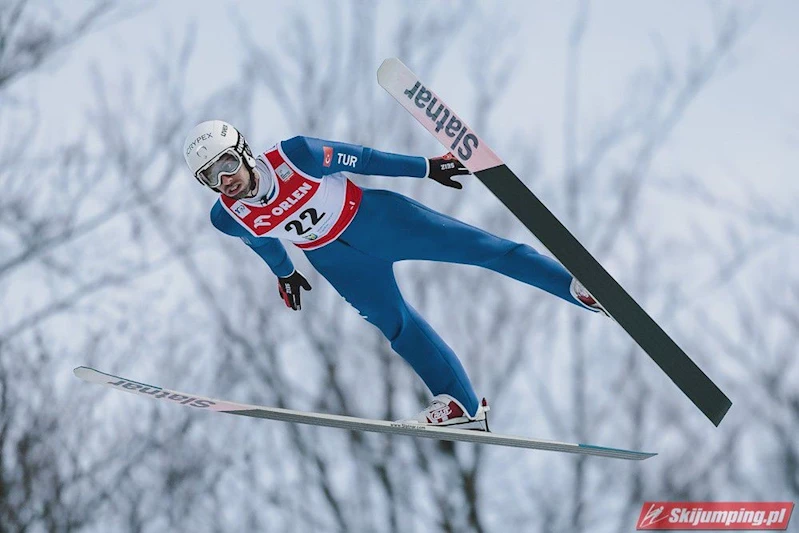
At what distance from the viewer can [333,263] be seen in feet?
15.7

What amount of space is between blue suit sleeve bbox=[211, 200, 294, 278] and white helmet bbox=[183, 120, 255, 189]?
9.0 inches

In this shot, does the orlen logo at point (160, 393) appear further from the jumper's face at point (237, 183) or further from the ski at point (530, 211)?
the ski at point (530, 211)

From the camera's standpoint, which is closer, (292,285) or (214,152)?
(214,152)

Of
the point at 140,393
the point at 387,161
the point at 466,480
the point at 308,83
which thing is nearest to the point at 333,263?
the point at 387,161

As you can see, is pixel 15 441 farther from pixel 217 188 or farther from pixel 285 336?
pixel 217 188

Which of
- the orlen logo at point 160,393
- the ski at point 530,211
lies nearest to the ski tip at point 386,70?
the ski at point 530,211

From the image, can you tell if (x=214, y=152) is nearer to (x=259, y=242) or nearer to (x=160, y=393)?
(x=259, y=242)

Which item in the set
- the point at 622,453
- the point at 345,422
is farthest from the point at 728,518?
the point at 345,422

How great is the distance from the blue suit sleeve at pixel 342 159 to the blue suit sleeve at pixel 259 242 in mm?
367

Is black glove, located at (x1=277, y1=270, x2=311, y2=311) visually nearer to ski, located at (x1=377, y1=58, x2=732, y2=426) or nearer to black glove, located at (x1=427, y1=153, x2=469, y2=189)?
black glove, located at (x1=427, y1=153, x2=469, y2=189)

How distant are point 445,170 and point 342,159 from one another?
0.40 m

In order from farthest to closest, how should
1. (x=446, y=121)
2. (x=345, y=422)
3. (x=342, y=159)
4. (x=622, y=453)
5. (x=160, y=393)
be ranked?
(x=160, y=393) → (x=622, y=453) → (x=345, y=422) → (x=342, y=159) → (x=446, y=121)

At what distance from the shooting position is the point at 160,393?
5363 millimetres

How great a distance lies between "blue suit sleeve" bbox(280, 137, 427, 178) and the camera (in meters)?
4.51
